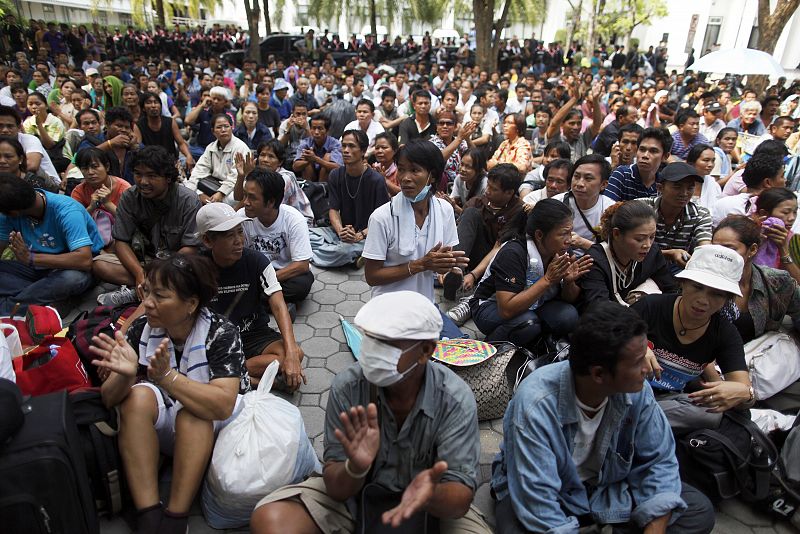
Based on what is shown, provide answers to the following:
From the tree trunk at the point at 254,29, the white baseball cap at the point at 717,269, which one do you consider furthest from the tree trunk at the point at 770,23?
the tree trunk at the point at 254,29

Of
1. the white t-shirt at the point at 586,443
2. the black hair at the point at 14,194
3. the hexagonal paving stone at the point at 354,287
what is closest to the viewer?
the white t-shirt at the point at 586,443

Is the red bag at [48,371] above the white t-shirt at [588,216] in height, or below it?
below

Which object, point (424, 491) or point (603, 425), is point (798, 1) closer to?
point (603, 425)

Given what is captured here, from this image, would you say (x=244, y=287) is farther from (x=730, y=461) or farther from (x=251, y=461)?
(x=730, y=461)

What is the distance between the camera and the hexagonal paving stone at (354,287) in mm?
4973

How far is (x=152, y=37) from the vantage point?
24172 millimetres

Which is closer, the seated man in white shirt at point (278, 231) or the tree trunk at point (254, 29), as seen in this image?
the seated man in white shirt at point (278, 231)

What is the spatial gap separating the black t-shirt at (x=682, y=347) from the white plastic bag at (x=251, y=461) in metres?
1.91

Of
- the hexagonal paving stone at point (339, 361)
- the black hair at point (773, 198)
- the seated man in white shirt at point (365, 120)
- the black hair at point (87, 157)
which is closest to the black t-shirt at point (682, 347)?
the black hair at point (773, 198)

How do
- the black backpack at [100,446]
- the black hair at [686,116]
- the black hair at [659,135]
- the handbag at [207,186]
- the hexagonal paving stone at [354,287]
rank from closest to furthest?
the black backpack at [100,446]
the black hair at [659,135]
the hexagonal paving stone at [354,287]
the handbag at [207,186]
the black hair at [686,116]

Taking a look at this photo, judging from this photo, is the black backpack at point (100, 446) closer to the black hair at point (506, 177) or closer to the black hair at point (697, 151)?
the black hair at point (506, 177)

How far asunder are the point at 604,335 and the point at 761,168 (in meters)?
3.44

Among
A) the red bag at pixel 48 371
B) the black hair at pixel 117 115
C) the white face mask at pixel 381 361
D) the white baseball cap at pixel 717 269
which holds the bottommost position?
the red bag at pixel 48 371

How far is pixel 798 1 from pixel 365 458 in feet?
43.9
